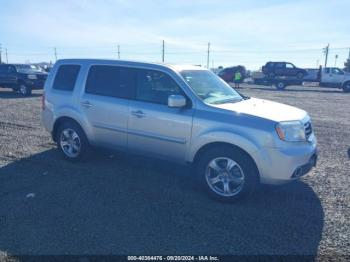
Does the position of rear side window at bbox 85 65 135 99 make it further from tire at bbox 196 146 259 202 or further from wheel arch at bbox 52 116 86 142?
tire at bbox 196 146 259 202

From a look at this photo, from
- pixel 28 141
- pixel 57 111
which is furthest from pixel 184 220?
pixel 28 141

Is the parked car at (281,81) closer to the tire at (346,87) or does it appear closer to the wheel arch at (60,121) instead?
the tire at (346,87)

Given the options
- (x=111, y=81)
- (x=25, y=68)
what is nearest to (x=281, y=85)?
(x=25, y=68)

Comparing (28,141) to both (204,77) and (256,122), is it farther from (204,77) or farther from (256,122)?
(256,122)

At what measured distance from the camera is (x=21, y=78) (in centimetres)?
1789

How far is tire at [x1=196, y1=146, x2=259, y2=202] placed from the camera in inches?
169

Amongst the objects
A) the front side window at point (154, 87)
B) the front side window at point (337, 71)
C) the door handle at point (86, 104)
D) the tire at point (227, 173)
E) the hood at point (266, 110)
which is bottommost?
the tire at point (227, 173)

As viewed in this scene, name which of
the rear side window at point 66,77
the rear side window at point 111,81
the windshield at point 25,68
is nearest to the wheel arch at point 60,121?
the rear side window at point 66,77

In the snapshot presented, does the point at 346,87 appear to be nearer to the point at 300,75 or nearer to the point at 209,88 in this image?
the point at 300,75

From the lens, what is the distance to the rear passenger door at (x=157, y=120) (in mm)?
4723

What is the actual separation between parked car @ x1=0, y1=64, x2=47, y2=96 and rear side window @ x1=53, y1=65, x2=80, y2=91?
13076mm

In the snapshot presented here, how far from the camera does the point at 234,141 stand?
427cm

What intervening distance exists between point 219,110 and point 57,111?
3285mm

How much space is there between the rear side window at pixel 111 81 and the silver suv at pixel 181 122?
0.02 metres
